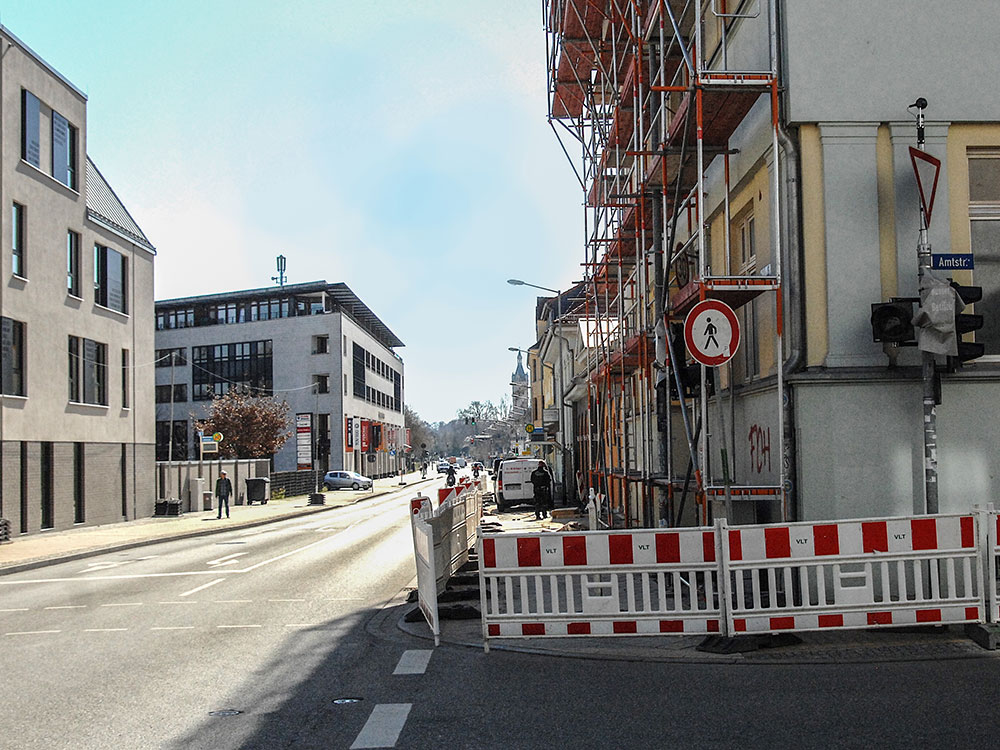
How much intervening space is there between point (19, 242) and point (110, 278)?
6.15 m

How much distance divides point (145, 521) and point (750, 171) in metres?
26.7

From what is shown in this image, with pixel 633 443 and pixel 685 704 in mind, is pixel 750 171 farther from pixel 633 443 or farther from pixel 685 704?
pixel 633 443

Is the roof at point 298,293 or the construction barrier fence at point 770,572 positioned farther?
the roof at point 298,293

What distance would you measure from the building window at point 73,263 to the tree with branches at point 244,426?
1352 inches

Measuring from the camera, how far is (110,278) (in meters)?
32.8

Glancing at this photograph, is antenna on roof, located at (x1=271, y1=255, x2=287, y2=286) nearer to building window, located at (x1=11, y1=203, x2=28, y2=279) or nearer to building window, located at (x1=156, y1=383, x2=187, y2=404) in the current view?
building window, located at (x1=156, y1=383, x2=187, y2=404)

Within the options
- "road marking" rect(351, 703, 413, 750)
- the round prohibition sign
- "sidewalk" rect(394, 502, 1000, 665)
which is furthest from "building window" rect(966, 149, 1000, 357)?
"road marking" rect(351, 703, 413, 750)

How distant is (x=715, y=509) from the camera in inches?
435

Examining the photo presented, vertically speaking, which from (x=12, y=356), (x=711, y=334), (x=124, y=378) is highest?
(x=12, y=356)

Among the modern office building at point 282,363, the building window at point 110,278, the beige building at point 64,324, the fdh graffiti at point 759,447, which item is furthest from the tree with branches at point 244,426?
Answer: the fdh graffiti at point 759,447

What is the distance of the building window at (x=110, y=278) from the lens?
32.0 metres

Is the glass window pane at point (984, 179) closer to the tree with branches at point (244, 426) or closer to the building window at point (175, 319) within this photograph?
the tree with branches at point (244, 426)

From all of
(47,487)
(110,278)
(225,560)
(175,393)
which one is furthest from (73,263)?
(175,393)

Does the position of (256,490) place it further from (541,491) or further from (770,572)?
(770,572)
